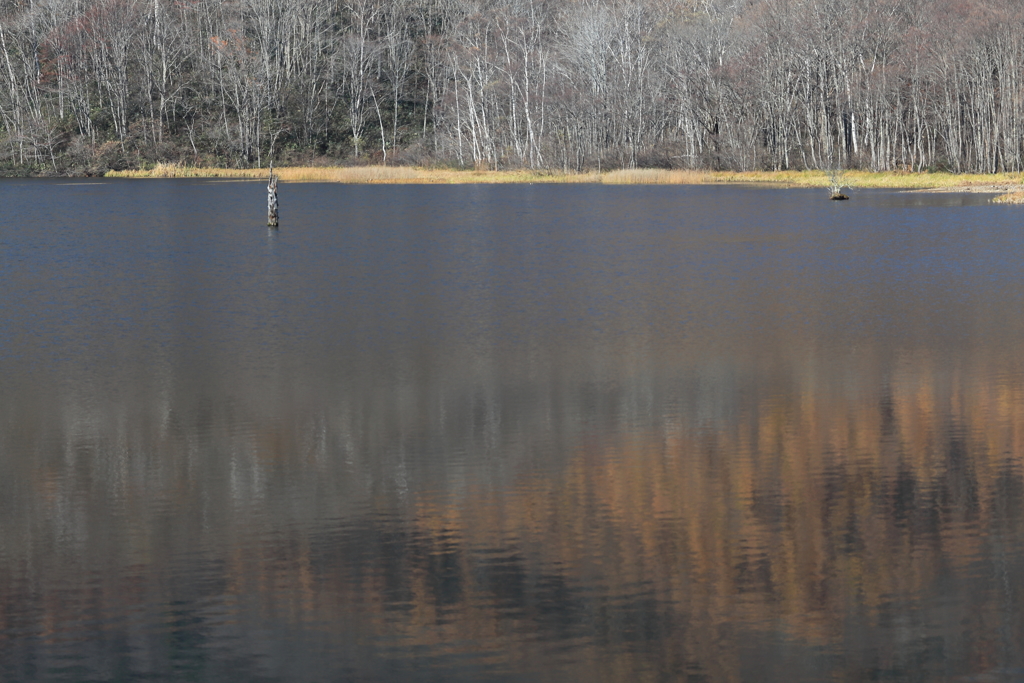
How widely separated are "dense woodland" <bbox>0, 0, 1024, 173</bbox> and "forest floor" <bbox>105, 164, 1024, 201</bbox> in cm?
288

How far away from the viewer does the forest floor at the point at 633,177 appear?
69625 millimetres

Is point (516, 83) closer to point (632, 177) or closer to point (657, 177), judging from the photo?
point (632, 177)

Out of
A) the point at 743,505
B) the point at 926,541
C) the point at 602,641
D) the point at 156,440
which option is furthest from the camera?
the point at 156,440

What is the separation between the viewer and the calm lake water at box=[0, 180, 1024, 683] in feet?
26.7

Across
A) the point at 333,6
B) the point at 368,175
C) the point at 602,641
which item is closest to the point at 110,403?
the point at 602,641

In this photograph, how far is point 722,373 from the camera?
18016mm

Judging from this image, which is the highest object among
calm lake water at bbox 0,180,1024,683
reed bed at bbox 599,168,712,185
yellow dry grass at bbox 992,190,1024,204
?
reed bed at bbox 599,168,712,185

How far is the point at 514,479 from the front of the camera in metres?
12.2

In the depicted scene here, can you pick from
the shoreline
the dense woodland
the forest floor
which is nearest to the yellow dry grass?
the shoreline

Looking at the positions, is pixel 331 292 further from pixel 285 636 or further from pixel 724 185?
pixel 724 185

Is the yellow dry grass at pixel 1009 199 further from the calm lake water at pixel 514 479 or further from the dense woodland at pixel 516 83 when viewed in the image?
the calm lake water at pixel 514 479

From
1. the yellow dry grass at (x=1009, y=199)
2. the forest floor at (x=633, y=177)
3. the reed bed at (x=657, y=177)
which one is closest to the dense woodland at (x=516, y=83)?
the forest floor at (x=633, y=177)

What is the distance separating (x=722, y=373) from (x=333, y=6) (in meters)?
111

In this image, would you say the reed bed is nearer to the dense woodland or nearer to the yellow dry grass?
the dense woodland
